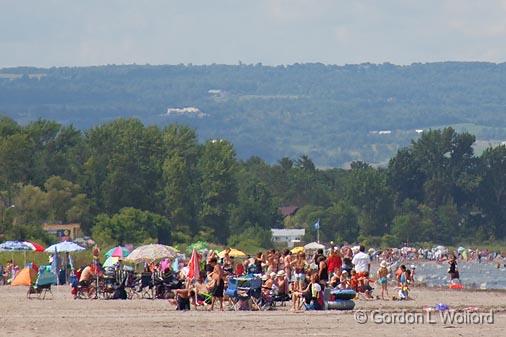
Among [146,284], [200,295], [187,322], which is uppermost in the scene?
[146,284]

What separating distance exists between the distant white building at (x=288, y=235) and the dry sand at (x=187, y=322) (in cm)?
7662

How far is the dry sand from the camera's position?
2562 centimetres

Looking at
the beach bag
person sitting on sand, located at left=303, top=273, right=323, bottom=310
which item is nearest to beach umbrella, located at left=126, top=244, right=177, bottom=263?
the beach bag

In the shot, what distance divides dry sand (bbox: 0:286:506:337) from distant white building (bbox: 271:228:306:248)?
7662 centimetres

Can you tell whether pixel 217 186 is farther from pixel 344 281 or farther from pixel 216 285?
→ pixel 216 285

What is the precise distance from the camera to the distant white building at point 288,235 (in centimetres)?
11384

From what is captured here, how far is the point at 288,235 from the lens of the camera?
121 metres

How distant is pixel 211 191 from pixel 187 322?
7213 centimetres

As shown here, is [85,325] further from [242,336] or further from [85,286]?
[85,286]

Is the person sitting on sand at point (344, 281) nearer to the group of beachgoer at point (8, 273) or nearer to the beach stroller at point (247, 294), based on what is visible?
the beach stroller at point (247, 294)

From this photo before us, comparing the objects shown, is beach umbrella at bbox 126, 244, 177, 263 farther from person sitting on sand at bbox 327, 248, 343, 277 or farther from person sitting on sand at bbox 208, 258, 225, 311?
person sitting on sand at bbox 208, 258, 225, 311

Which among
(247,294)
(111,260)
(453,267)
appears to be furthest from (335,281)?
(111,260)

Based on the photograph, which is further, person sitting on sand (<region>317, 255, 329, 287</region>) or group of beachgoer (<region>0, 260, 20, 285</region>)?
group of beachgoer (<region>0, 260, 20, 285</region>)

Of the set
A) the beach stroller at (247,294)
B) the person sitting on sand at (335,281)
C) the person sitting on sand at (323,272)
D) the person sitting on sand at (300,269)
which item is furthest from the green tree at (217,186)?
the beach stroller at (247,294)
